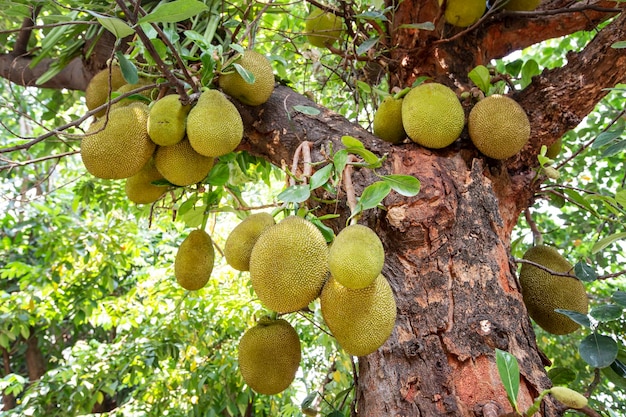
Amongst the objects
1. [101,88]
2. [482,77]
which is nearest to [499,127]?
[482,77]

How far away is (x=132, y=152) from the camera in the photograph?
112 centimetres

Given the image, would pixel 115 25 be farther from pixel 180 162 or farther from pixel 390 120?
pixel 390 120

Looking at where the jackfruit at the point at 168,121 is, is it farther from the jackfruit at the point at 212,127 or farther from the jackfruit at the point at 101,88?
the jackfruit at the point at 101,88

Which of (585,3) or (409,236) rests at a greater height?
(585,3)

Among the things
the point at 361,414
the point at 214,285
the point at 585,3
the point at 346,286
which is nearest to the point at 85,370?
the point at 214,285

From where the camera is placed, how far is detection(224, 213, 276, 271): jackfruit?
1.08 m

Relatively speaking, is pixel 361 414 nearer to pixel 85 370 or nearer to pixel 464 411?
pixel 464 411

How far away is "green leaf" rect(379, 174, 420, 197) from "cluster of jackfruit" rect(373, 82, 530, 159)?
33 cm

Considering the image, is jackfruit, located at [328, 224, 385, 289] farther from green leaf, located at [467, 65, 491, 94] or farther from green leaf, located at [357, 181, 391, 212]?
green leaf, located at [467, 65, 491, 94]

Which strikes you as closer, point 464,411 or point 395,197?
point 464,411

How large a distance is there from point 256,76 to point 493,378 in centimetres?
87

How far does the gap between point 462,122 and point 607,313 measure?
0.53 metres

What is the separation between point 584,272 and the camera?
44.2 inches

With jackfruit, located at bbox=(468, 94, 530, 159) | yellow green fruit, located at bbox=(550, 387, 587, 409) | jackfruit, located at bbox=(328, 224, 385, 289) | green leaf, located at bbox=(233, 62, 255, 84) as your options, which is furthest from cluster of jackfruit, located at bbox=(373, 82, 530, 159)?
yellow green fruit, located at bbox=(550, 387, 587, 409)
